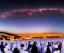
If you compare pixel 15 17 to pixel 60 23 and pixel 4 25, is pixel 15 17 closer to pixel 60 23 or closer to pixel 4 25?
pixel 4 25

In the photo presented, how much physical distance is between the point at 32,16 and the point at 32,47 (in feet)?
1.47

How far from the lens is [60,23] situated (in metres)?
2.57

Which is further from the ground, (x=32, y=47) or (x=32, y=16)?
(x=32, y=16)

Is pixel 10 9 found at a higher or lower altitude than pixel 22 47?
higher

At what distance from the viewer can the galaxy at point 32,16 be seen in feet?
8.48

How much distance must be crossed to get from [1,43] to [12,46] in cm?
18

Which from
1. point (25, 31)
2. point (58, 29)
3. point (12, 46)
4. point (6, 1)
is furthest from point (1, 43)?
point (58, 29)

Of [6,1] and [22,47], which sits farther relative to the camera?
[6,1]

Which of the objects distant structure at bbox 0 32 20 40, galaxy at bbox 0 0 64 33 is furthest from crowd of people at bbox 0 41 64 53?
galaxy at bbox 0 0 64 33

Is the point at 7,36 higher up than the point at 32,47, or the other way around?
the point at 7,36

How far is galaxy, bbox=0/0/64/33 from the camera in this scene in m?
2.59

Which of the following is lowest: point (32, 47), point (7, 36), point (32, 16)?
point (32, 47)

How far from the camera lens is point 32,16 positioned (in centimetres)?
261

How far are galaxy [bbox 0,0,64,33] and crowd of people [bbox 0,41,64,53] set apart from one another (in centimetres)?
18
